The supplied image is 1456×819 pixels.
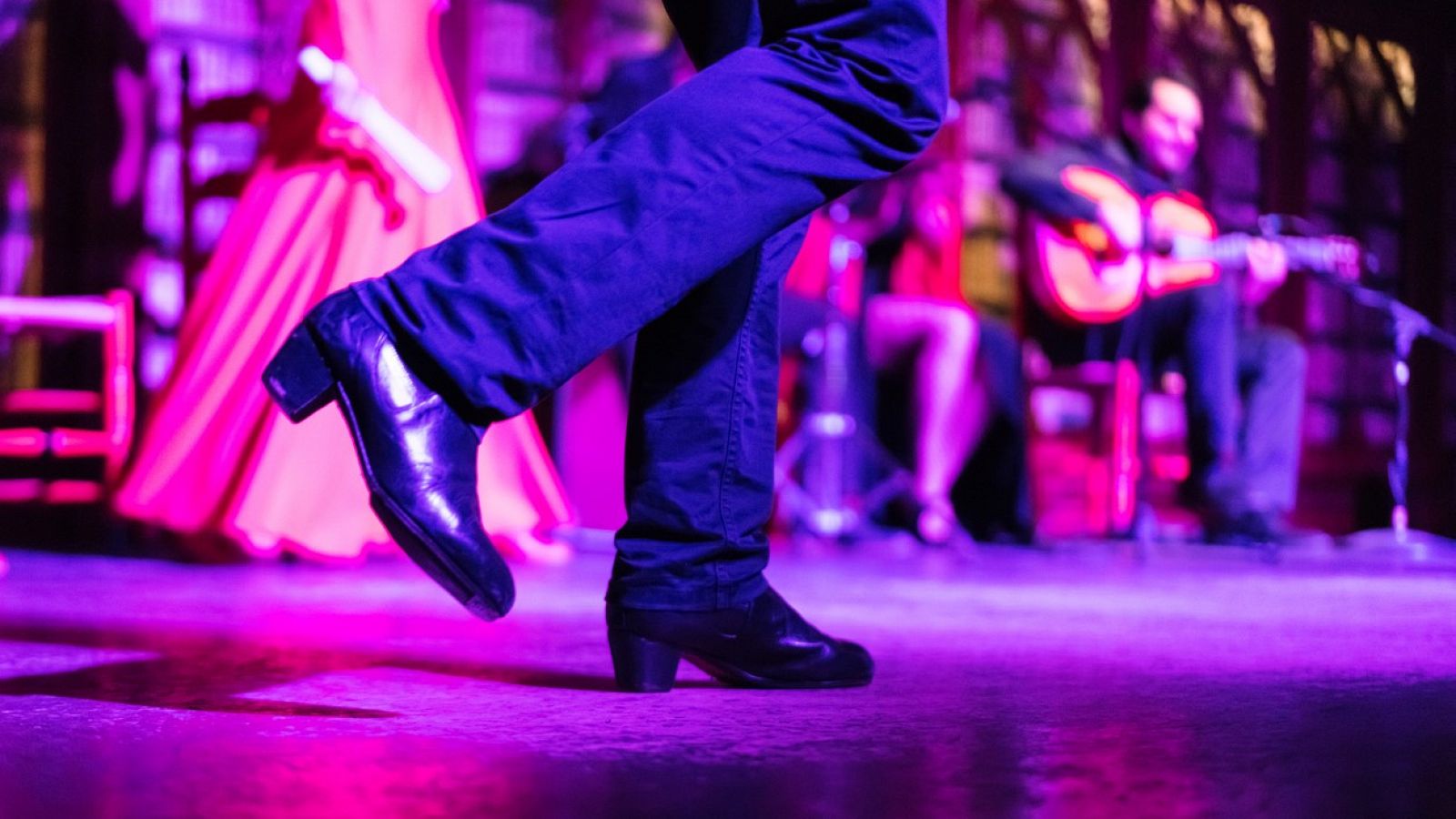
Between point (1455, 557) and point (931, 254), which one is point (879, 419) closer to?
point (931, 254)

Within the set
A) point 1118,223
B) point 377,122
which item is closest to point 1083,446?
point 1118,223

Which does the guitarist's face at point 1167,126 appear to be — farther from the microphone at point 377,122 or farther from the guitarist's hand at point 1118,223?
the microphone at point 377,122

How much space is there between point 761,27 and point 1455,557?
2.91m

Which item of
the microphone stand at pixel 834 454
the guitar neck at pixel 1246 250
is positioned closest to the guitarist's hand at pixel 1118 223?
the guitar neck at pixel 1246 250

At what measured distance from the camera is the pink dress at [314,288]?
270 cm

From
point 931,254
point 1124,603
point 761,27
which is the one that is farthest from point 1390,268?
point 761,27

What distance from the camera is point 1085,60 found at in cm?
594

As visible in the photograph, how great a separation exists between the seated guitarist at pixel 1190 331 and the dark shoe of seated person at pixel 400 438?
2.75m

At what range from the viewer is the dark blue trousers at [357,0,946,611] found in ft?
3.49

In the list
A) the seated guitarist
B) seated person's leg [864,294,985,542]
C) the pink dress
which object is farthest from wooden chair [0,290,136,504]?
the seated guitarist

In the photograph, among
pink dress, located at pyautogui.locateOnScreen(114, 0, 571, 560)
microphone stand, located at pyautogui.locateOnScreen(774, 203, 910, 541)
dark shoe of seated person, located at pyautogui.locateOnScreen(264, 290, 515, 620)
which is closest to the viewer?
dark shoe of seated person, located at pyautogui.locateOnScreen(264, 290, 515, 620)

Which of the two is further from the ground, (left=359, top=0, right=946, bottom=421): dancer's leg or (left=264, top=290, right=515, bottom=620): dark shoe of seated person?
(left=359, top=0, right=946, bottom=421): dancer's leg

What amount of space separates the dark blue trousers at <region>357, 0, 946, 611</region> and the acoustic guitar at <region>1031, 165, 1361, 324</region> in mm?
2724

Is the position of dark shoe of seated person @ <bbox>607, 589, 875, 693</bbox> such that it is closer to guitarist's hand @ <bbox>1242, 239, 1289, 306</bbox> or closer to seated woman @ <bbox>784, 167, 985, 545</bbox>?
seated woman @ <bbox>784, 167, 985, 545</bbox>
